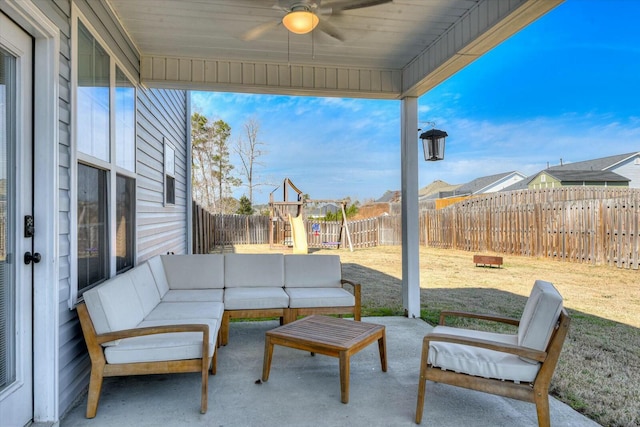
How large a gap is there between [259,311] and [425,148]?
3078 mm

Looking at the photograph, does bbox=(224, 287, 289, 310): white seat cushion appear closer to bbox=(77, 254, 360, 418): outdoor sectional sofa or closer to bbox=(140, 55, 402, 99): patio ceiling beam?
bbox=(77, 254, 360, 418): outdoor sectional sofa

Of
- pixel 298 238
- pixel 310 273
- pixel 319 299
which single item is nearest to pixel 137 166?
pixel 310 273

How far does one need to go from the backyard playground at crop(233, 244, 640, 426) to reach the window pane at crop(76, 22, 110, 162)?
3641 mm

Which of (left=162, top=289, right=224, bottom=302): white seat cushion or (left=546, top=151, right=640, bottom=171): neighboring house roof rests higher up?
(left=546, top=151, right=640, bottom=171): neighboring house roof

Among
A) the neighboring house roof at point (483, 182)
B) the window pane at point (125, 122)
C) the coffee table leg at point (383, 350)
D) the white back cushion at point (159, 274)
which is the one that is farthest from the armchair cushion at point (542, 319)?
the neighboring house roof at point (483, 182)

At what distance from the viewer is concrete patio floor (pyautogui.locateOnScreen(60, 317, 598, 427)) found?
2332 millimetres

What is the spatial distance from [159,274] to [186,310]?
895mm

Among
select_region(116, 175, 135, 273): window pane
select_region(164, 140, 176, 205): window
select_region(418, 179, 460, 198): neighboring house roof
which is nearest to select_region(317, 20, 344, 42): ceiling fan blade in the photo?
select_region(116, 175, 135, 273): window pane

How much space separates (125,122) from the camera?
3670 millimetres

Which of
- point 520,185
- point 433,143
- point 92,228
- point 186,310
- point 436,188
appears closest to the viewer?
point 92,228

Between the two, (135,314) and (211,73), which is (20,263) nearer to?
(135,314)

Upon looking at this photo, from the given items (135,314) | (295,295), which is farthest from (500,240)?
(135,314)

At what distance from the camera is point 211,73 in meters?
4.44

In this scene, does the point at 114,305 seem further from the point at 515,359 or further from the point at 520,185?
the point at 520,185
